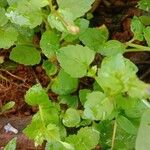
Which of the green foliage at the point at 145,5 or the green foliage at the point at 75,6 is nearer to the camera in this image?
the green foliage at the point at 75,6

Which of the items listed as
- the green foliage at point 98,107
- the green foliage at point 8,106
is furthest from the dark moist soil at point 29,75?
the green foliage at point 98,107

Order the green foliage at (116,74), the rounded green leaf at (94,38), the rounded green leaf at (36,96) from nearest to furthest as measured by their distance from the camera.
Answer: the green foliage at (116,74) < the rounded green leaf at (36,96) < the rounded green leaf at (94,38)

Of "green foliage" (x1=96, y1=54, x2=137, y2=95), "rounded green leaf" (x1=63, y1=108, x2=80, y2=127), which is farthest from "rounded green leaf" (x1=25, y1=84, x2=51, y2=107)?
"green foliage" (x1=96, y1=54, x2=137, y2=95)

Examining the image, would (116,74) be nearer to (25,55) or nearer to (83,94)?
(83,94)

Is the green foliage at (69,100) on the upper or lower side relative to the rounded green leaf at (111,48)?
lower

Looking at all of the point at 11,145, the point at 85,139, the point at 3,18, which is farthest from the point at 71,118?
the point at 3,18

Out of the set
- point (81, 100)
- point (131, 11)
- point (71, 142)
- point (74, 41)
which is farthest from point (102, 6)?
point (71, 142)

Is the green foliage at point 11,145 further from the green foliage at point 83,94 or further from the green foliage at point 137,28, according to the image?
the green foliage at point 137,28

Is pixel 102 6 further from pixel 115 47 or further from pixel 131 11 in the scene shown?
pixel 115 47

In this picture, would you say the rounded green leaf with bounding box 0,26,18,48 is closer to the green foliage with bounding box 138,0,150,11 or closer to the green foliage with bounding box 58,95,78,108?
the green foliage with bounding box 58,95,78,108
